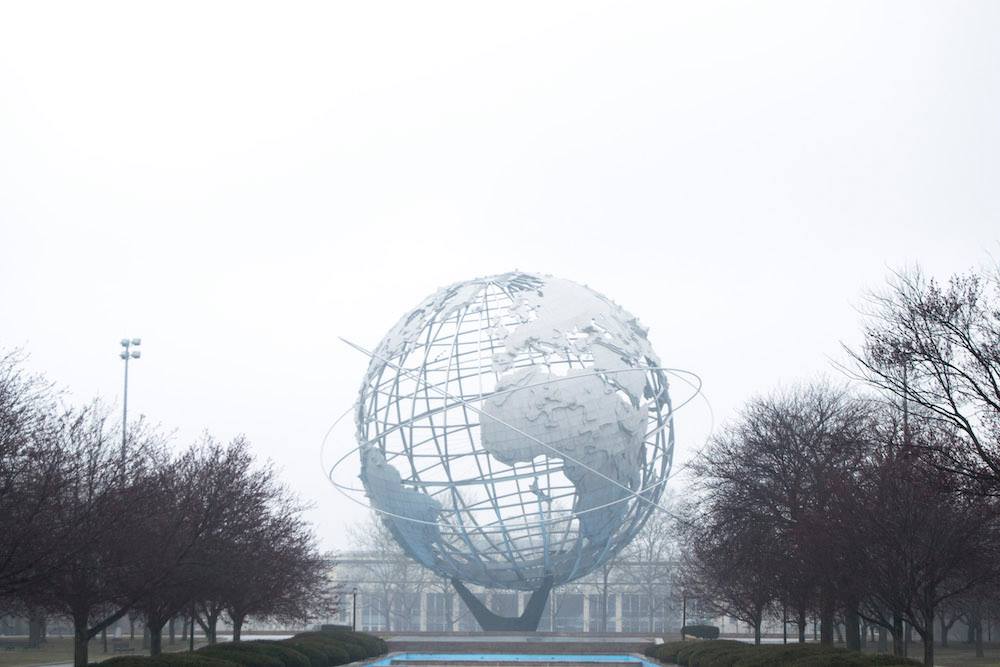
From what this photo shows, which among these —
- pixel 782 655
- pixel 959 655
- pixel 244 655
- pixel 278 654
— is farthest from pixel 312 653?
pixel 959 655

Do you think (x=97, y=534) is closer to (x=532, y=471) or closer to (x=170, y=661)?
(x=170, y=661)

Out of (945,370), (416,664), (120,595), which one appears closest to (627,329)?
(416,664)

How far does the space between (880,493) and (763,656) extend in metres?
5.13

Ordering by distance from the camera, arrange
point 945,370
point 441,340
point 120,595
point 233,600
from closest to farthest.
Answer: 1. point 945,370
2. point 120,595
3. point 233,600
4. point 441,340

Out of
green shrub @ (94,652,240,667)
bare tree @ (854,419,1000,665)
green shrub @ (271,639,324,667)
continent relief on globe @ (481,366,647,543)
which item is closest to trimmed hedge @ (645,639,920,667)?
bare tree @ (854,419,1000,665)

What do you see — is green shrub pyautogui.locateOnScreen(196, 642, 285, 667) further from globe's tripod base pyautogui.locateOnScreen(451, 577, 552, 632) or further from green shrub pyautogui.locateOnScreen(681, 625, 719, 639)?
green shrub pyautogui.locateOnScreen(681, 625, 719, 639)

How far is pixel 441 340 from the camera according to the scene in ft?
133

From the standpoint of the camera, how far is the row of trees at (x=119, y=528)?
19.9 m

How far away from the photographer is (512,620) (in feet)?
153

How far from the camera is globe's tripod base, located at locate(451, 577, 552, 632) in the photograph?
43.6 metres

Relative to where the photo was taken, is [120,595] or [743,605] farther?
[743,605]

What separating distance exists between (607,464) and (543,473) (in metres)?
1.94

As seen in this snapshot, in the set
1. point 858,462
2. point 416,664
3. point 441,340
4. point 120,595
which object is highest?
point 441,340

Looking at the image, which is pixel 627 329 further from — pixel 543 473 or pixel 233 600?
pixel 233 600
